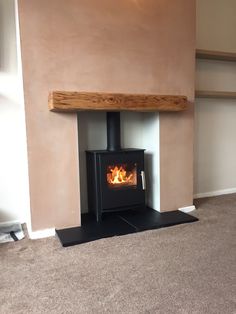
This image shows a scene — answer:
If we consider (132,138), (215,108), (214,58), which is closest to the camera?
(132,138)

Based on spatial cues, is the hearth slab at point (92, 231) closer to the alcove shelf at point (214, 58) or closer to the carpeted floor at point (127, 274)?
the carpeted floor at point (127, 274)

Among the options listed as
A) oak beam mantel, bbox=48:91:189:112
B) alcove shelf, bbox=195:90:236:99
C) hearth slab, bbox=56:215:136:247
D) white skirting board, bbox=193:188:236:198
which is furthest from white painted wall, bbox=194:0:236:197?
hearth slab, bbox=56:215:136:247

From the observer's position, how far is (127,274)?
1.80 meters

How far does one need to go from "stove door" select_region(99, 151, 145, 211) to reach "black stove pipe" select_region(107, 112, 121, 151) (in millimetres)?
174

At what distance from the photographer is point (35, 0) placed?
2299 millimetres

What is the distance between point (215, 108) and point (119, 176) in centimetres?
183

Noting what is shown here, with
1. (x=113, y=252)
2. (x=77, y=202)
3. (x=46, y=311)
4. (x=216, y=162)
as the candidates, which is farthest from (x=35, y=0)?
(x=216, y=162)

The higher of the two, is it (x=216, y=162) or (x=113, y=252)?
(x=216, y=162)

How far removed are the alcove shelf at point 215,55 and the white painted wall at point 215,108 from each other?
0.10 metres

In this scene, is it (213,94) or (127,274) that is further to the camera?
(213,94)

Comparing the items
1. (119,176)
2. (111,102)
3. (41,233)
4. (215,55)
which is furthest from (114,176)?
(215,55)

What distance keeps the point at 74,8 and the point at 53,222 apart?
→ 1970 mm

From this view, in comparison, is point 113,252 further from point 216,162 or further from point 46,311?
point 216,162

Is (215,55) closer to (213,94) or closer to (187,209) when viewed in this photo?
(213,94)
